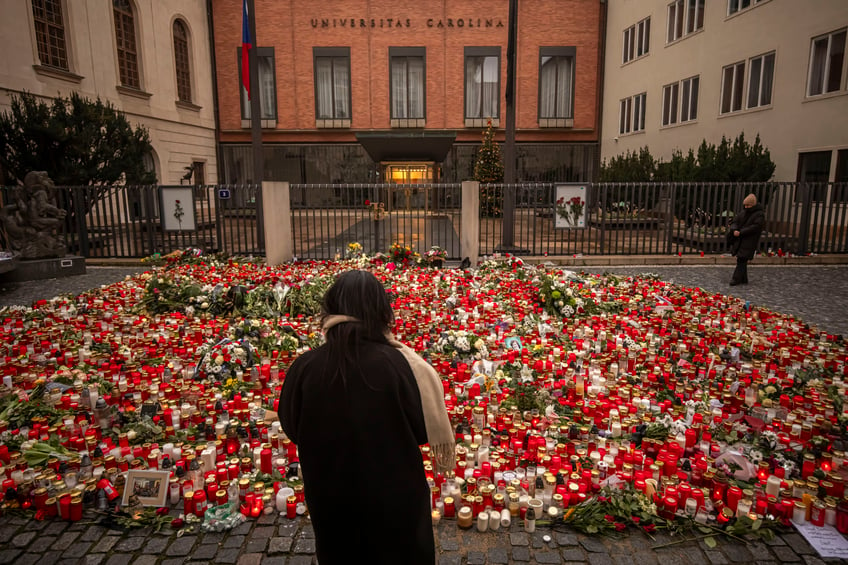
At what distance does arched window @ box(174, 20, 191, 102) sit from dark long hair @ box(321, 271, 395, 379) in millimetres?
28684

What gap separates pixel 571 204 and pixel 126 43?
21149 mm

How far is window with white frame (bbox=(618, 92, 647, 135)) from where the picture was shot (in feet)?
87.1

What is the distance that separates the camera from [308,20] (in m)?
29.2

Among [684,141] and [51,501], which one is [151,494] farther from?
[684,141]

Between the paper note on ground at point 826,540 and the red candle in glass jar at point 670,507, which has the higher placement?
the red candle in glass jar at point 670,507

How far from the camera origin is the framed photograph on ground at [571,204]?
43.4ft

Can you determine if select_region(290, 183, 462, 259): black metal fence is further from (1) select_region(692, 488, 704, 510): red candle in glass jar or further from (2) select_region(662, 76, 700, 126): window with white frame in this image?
(2) select_region(662, 76, 700, 126): window with white frame

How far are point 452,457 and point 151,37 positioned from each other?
2754 centimetres

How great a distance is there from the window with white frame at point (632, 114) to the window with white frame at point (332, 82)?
52.1 ft

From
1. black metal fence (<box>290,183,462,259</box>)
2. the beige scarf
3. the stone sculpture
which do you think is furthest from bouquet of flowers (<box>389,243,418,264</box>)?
the beige scarf

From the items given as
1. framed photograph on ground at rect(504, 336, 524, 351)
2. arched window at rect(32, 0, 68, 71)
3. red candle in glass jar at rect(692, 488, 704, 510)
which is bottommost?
red candle in glass jar at rect(692, 488, 704, 510)

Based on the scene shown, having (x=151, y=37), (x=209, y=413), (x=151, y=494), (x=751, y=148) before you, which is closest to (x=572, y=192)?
(x=751, y=148)

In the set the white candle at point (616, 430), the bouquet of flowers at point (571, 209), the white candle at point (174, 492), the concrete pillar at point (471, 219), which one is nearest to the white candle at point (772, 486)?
the white candle at point (616, 430)

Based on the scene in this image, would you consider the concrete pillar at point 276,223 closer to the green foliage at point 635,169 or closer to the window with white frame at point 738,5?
the green foliage at point 635,169
